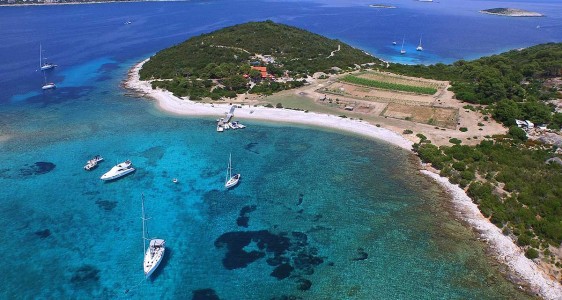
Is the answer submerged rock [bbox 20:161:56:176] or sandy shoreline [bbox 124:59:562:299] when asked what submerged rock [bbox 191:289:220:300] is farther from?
submerged rock [bbox 20:161:56:176]

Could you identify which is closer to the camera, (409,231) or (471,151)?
(409,231)

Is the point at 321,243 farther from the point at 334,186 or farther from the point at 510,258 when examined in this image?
the point at 510,258

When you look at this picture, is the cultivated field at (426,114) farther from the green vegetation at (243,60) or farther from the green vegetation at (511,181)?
the green vegetation at (243,60)

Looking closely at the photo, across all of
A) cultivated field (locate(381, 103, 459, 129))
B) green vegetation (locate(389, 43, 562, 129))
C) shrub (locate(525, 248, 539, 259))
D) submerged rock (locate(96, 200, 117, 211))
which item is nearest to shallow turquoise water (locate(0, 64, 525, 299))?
submerged rock (locate(96, 200, 117, 211))

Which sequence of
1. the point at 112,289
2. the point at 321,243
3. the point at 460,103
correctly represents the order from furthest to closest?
the point at 460,103 → the point at 321,243 → the point at 112,289

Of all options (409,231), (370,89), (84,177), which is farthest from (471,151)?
(84,177)

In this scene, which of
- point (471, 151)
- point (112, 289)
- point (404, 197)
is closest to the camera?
point (112, 289)

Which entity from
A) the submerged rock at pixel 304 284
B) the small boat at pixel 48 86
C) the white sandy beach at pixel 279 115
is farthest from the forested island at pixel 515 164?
the small boat at pixel 48 86

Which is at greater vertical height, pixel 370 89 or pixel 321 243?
pixel 370 89

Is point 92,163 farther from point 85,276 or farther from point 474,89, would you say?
point 474,89
